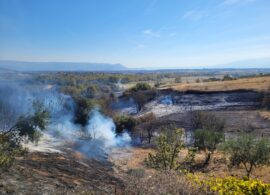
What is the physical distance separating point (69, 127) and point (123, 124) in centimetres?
800

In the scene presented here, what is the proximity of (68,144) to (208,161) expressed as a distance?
15.0 meters

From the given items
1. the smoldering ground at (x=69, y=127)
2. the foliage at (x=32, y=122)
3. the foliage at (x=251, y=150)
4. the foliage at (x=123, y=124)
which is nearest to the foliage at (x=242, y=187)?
the foliage at (x=32, y=122)

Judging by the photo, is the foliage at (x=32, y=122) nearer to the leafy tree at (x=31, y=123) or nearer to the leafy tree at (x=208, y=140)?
the leafy tree at (x=31, y=123)

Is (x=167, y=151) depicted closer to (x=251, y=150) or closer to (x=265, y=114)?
(x=251, y=150)

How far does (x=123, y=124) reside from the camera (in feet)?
153

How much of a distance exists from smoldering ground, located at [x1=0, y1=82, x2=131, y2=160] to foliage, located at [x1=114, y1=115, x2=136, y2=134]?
0.75 metres

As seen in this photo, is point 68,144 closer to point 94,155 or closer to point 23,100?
point 94,155

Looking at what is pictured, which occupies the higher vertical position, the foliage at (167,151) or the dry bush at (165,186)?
the dry bush at (165,186)

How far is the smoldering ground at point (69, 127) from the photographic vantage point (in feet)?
111

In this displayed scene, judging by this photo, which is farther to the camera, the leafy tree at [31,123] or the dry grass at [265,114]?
the dry grass at [265,114]

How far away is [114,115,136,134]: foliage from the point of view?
4634 cm

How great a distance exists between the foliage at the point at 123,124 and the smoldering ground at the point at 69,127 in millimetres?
751

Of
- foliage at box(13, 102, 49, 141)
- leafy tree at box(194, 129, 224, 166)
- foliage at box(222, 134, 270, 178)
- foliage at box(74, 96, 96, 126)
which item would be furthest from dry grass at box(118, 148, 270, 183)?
foliage at box(74, 96, 96, 126)

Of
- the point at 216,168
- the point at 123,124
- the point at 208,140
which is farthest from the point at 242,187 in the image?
Result: the point at 123,124
